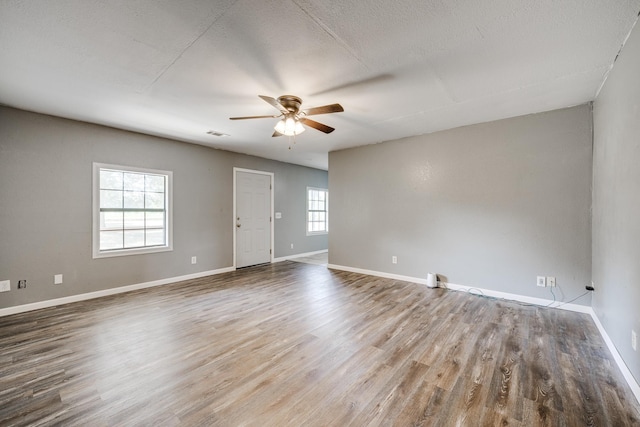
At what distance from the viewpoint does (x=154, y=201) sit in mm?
4570

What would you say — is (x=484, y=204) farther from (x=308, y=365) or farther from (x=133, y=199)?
(x=133, y=199)

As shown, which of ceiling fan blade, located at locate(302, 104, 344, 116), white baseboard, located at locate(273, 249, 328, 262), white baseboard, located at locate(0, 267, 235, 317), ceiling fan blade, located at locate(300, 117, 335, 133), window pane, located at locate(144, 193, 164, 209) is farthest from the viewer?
white baseboard, located at locate(273, 249, 328, 262)

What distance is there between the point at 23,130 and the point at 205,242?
113 inches

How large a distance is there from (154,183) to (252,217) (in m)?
2.08

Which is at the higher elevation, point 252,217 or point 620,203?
point 620,203

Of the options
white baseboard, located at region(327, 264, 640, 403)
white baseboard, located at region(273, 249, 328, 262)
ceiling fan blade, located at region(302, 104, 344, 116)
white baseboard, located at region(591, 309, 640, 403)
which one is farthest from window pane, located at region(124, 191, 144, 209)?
white baseboard, located at region(591, 309, 640, 403)

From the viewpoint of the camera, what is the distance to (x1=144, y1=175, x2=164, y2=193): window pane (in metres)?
4.50

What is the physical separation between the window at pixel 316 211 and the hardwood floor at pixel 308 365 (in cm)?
406

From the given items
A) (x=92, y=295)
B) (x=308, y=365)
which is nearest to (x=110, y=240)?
(x=92, y=295)

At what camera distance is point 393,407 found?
1683 millimetres

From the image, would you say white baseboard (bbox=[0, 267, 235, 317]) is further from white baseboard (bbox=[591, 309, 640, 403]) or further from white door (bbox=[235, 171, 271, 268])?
white baseboard (bbox=[591, 309, 640, 403])

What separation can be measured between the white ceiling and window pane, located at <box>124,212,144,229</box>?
153 centimetres

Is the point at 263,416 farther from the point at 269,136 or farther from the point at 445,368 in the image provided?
the point at 269,136

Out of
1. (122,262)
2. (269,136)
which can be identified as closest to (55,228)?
(122,262)
